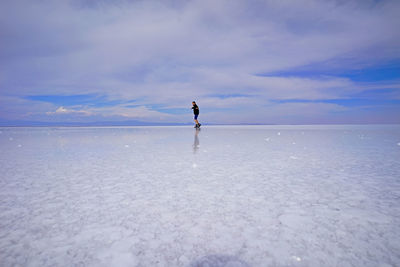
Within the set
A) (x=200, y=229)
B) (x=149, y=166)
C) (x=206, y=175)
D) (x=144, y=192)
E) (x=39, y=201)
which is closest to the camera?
(x=200, y=229)

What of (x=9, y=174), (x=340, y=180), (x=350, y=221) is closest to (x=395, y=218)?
(x=350, y=221)

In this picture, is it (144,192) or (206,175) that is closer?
(144,192)

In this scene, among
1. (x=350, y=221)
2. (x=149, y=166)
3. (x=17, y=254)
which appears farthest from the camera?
(x=149, y=166)

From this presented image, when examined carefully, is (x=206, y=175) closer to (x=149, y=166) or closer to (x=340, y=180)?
(x=149, y=166)

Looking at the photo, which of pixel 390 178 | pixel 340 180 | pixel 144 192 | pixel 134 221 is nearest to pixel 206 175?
pixel 144 192

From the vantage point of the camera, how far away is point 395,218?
1.80 meters

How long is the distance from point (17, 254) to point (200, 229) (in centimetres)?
119

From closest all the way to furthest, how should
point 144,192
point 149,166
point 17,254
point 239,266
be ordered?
point 239,266 < point 17,254 < point 144,192 < point 149,166

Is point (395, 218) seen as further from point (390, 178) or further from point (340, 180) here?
point (390, 178)

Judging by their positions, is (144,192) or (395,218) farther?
(144,192)

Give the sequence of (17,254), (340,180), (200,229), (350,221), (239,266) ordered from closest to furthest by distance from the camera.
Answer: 1. (239,266)
2. (17,254)
3. (200,229)
4. (350,221)
5. (340,180)

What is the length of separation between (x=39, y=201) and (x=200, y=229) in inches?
69.1

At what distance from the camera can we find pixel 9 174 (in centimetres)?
331

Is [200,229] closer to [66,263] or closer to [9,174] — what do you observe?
[66,263]
